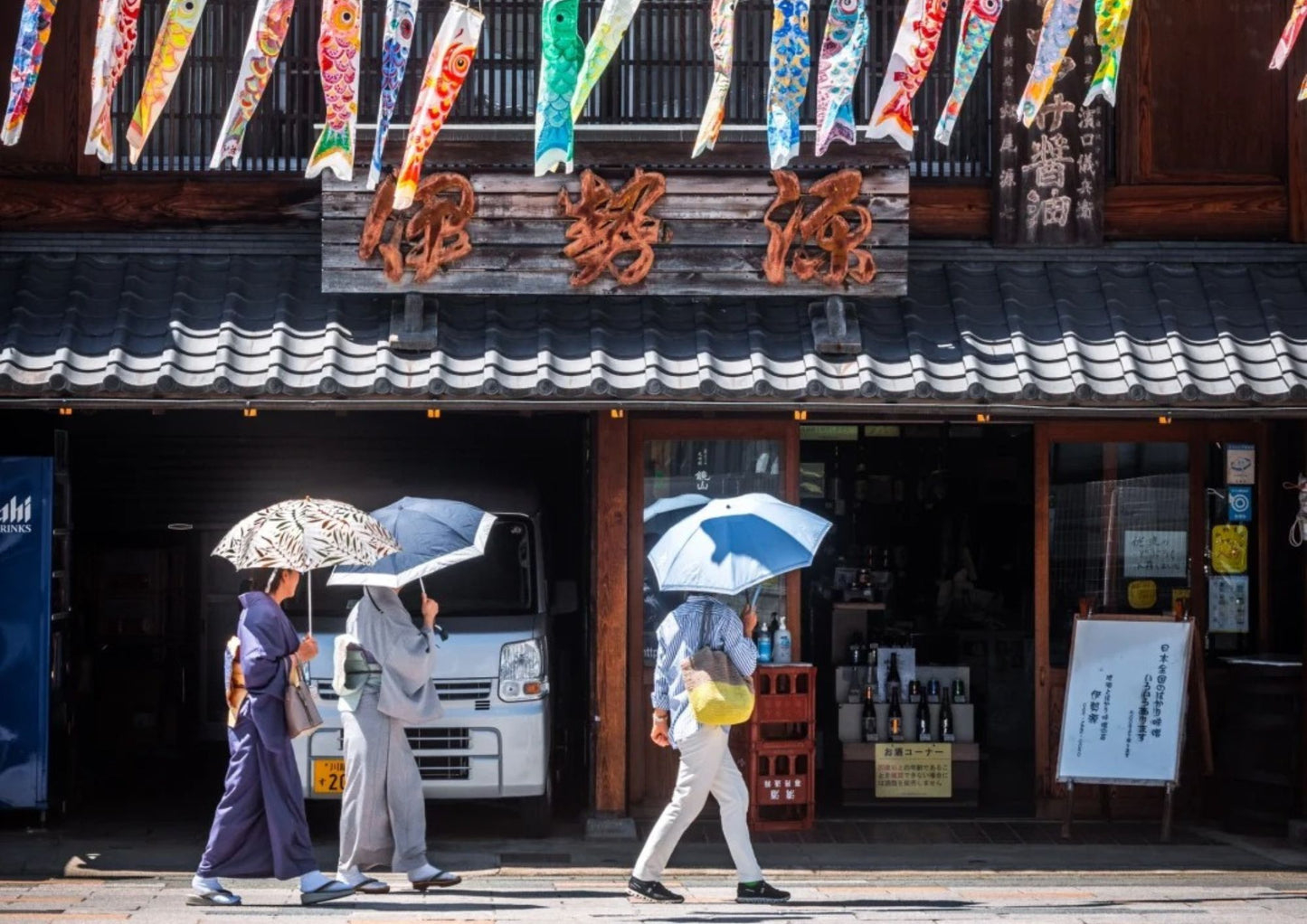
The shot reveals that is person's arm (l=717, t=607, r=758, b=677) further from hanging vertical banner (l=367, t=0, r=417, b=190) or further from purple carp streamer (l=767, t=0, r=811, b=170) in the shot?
hanging vertical banner (l=367, t=0, r=417, b=190)

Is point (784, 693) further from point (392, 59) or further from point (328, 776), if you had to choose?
point (392, 59)

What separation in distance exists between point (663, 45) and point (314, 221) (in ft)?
9.38

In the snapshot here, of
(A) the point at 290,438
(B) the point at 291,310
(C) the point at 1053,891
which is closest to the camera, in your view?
(C) the point at 1053,891

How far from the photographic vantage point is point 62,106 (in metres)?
12.7

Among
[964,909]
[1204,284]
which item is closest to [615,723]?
[964,909]

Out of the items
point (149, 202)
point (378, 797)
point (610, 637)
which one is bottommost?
point (378, 797)

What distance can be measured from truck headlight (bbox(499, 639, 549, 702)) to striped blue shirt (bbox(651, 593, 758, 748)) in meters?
2.23

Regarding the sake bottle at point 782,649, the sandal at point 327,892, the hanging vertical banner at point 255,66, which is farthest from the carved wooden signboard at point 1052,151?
the sandal at point 327,892

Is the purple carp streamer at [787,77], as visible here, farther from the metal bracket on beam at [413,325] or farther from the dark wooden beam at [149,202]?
the dark wooden beam at [149,202]

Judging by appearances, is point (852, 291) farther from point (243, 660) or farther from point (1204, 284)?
point (243, 660)

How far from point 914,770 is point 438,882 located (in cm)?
470

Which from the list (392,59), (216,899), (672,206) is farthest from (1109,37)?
(216,899)

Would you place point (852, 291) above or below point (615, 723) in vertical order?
above

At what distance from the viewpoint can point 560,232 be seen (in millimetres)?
12102
